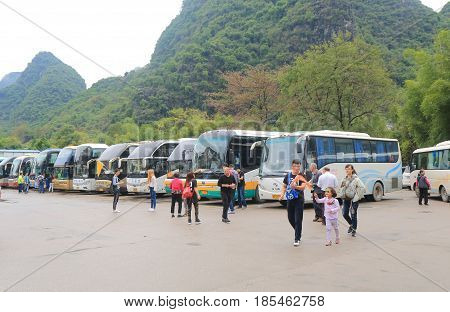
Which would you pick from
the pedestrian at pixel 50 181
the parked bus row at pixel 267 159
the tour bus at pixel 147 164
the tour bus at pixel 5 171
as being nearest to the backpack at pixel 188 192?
the parked bus row at pixel 267 159

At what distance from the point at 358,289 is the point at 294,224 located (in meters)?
3.54

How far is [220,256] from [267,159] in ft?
35.0

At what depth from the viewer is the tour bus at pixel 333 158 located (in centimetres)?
1806

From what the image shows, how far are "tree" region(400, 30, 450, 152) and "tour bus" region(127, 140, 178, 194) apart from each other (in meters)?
15.1

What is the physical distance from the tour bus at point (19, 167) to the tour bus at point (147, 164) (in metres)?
17.0

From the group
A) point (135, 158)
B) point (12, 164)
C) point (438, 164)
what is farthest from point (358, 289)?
point (12, 164)

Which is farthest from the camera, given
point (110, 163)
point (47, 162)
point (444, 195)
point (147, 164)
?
point (47, 162)

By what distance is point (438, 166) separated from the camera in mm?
21578

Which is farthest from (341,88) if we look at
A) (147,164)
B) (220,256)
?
(220,256)

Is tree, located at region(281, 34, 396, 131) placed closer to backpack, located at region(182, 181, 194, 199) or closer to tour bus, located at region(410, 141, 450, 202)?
tour bus, located at region(410, 141, 450, 202)

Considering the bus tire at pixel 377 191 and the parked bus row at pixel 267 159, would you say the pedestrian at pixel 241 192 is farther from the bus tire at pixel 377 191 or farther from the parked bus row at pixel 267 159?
the bus tire at pixel 377 191

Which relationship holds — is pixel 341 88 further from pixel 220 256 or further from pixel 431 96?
pixel 220 256

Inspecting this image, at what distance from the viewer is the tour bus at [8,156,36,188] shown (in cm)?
4043

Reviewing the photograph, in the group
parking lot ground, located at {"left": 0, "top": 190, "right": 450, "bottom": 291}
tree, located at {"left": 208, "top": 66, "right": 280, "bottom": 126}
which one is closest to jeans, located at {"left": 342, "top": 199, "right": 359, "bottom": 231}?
parking lot ground, located at {"left": 0, "top": 190, "right": 450, "bottom": 291}
